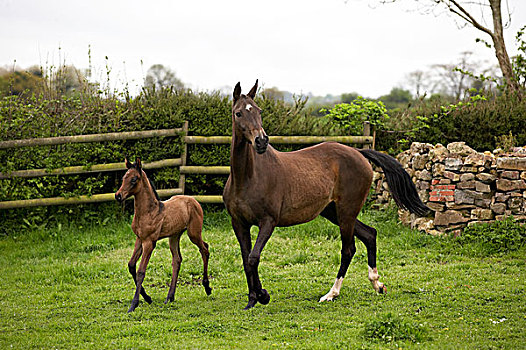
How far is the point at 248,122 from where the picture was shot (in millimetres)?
5980

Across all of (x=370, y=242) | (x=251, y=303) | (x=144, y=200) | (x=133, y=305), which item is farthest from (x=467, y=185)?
(x=133, y=305)

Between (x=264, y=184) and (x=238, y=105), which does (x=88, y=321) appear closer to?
(x=264, y=184)

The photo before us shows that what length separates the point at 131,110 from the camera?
11.6 m

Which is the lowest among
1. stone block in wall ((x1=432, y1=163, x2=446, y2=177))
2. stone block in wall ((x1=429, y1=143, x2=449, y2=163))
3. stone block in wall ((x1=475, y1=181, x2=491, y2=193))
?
stone block in wall ((x1=475, y1=181, x2=491, y2=193))

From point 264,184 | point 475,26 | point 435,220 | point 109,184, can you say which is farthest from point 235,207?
point 475,26

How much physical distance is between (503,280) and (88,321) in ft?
17.1

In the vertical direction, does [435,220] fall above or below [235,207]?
below

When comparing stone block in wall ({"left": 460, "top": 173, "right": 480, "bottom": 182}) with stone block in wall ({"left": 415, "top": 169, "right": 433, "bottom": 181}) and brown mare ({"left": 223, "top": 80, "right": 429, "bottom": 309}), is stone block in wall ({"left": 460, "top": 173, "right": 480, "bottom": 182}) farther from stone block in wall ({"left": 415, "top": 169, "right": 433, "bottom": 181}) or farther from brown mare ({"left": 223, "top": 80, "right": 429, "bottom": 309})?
brown mare ({"left": 223, "top": 80, "right": 429, "bottom": 309})

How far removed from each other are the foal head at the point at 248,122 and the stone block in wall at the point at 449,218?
508 cm

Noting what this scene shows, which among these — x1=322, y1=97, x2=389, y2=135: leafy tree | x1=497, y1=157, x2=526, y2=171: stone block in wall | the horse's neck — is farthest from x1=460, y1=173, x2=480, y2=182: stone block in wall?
the horse's neck

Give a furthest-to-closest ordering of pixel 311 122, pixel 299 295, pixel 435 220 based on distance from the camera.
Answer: pixel 311 122 → pixel 435 220 → pixel 299 295

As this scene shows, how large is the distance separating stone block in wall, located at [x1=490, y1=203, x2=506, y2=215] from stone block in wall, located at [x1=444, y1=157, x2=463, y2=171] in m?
0.86

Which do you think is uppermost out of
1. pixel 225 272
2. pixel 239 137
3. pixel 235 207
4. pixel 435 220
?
pixel 239 137

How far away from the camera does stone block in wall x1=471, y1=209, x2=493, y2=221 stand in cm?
966
